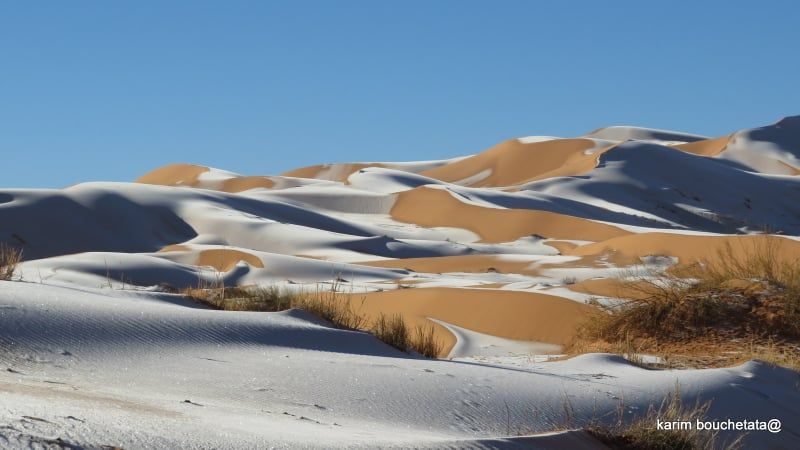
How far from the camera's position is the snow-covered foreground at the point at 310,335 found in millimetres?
4066

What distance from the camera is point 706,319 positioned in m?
9.98

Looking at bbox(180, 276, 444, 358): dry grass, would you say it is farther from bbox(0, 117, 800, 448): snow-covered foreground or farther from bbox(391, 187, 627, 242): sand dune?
bbox(391, 187, 627, 242): sand dune

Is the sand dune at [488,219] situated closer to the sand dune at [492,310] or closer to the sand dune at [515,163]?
the sand dune at [492,310]

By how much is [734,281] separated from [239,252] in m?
14.1

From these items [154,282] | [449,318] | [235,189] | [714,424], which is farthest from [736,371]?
[235,189]

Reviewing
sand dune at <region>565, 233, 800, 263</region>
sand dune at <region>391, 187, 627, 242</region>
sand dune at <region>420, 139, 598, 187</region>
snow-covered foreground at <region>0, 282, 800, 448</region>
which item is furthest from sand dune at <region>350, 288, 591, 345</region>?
sand dune at <region>420, 139, 598, 187</region>

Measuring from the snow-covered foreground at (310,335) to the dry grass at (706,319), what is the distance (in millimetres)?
738

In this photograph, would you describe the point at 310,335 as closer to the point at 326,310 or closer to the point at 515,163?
the point at 326,310

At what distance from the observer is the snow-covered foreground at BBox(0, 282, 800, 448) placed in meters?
3.61

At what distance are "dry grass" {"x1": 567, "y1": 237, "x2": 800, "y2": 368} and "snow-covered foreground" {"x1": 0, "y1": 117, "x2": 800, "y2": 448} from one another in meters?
0.74

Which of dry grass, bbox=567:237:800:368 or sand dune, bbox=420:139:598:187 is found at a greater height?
sand dune, bbox=420:139:598:187

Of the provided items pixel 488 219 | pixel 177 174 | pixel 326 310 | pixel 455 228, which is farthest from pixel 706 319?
pixel 177 174

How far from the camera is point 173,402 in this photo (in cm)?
429

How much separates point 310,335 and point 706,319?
15.2 feet
